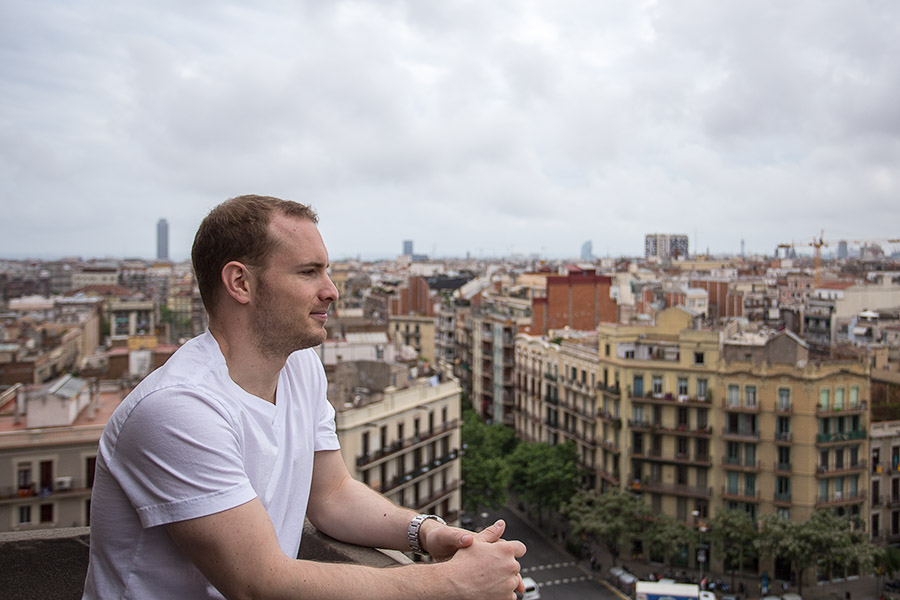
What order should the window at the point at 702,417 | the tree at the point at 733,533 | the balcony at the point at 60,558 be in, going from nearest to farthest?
the balcony at the point at 60,558
the tree at the point at 733,533
the window at the point at 702,417

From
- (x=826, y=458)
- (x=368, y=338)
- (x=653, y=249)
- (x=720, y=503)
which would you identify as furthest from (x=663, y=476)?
(x=653, y=249)

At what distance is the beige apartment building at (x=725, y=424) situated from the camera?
29.7 m

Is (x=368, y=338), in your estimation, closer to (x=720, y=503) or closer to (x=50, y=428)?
(x=720, y=503)

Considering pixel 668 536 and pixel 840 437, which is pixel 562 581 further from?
pixel 840 437

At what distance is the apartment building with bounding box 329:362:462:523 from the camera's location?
24.2 metres

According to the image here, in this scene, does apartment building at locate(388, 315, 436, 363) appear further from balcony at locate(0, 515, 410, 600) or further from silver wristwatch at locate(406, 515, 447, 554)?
silver wristwatch at locate(406, 515, 447, 554)

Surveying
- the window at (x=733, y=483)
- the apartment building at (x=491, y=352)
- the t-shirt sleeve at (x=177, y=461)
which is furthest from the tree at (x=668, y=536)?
the t-shirt sleeve at (x=177, y=461)

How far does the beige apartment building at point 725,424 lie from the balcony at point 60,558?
1134 inches

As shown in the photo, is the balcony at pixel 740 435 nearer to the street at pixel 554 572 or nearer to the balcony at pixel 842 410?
the balcony at pixel 842 410

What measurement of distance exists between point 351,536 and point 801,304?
2485 inches

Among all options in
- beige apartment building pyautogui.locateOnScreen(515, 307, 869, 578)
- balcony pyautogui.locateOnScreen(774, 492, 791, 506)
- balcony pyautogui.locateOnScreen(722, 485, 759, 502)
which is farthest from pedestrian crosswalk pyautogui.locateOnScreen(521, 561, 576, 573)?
balcony pyautogui.locateOnScreen(774, 492, 791, 506)

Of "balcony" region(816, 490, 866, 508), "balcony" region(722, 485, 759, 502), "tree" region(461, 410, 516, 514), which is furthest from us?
"tree" region(461, 410, 516, 514)

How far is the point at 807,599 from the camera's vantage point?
92.8 feet

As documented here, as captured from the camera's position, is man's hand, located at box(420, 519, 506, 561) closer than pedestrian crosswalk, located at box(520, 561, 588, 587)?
Yes
